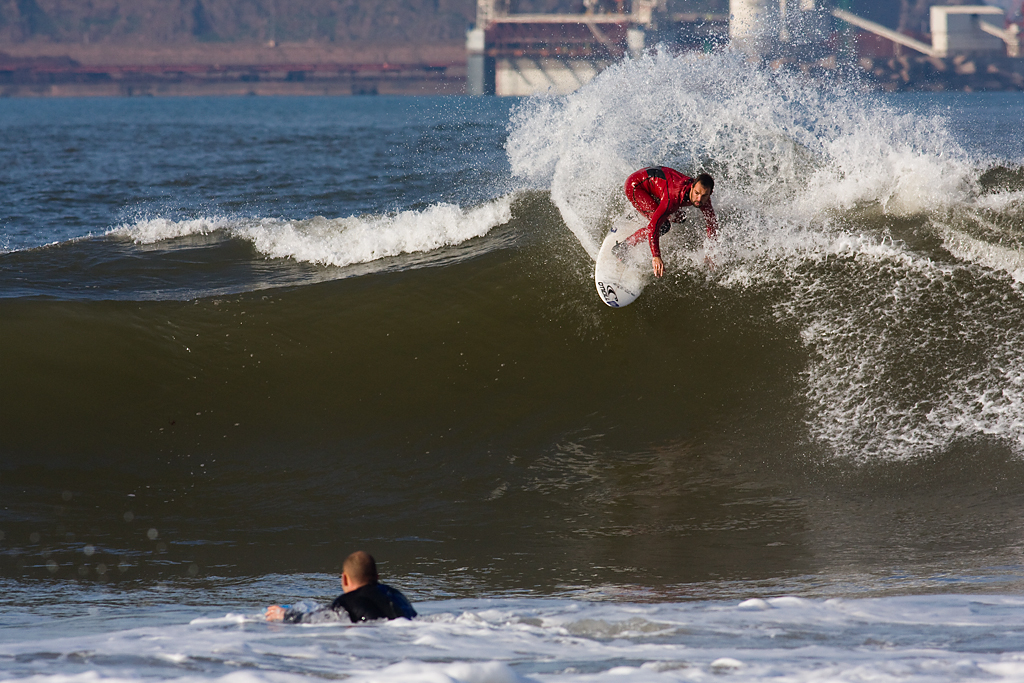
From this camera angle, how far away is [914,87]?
78.5 metres

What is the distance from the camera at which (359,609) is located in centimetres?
370

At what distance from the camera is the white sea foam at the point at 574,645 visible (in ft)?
9.73

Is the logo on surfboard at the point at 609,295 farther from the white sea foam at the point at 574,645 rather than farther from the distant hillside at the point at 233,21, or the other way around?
the distant hillside at the point at 233,21

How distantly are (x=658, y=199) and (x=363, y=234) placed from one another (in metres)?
4.22

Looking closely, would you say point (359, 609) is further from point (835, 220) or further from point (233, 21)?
point (233, 21)

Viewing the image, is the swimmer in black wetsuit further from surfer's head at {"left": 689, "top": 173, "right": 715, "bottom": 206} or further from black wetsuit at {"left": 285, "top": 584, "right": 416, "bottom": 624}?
surfer's head at {"left": 689, "top": 173, "right": 715, "bottom": 206}

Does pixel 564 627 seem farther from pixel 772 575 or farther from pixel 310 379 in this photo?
pixel 310 379

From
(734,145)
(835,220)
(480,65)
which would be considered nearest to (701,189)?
(835,220)

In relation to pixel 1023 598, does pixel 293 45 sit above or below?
above

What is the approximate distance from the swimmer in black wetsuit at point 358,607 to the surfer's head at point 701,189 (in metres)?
4.56

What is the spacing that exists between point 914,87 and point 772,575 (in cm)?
Answer: 8472

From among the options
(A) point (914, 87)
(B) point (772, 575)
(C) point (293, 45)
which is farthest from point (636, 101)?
(C) point (293, 45)

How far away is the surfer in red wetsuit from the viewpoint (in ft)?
24.0

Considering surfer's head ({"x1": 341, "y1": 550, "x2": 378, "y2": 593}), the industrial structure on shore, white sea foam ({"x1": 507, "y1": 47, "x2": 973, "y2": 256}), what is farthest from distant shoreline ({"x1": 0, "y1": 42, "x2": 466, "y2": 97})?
surfer's head ({"x1": 341, "y1": 550, "x2": 378, "y2": 593})
